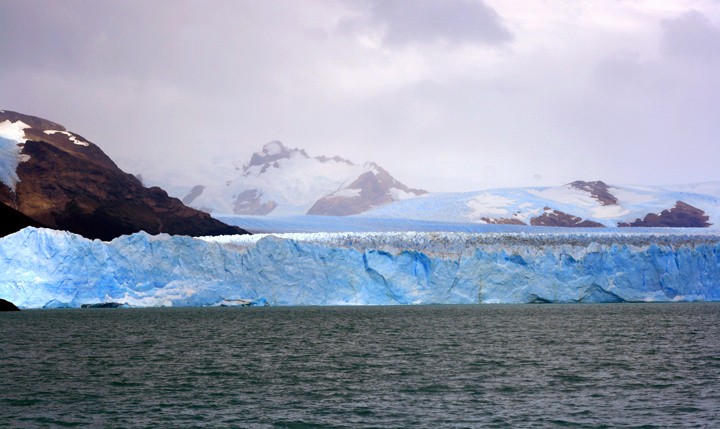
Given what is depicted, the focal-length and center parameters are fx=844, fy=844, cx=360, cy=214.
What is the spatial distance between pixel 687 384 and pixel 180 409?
11630 mm

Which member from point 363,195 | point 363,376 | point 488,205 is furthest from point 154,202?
point 363,195

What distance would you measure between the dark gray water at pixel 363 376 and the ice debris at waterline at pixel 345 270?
10246 millimetres

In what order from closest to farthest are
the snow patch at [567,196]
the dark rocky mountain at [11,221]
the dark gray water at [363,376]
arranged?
the dark gray water at [363,376]
the dark rocky mountain at [11,221]
the snow patch at [567,196]

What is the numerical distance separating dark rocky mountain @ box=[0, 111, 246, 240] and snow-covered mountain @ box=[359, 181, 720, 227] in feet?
66.5

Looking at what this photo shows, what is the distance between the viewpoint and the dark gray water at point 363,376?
1619 centimetres

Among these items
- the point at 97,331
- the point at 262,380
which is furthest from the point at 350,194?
the point at 262,380

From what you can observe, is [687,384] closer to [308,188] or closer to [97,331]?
[97,331]

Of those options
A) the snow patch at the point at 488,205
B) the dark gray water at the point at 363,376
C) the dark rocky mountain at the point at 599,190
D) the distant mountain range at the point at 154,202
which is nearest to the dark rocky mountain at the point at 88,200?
the distant mountain range at the point at 154,202

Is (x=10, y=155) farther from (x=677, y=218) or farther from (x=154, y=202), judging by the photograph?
(x=677, y=218)

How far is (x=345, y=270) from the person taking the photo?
2004 inches

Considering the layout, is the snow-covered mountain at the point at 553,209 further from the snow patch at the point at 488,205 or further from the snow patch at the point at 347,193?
the snow patch at the point at 347,193

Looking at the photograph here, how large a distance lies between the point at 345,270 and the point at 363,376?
2914 centimetres

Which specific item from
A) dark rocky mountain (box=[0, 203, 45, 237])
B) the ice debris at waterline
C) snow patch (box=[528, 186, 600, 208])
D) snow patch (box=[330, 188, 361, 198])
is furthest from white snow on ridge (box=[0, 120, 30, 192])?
snow patch (box=[330, 188, 361, 198])

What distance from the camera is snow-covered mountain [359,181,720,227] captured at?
3349 inches
